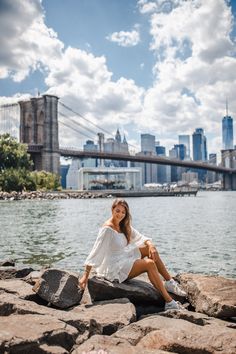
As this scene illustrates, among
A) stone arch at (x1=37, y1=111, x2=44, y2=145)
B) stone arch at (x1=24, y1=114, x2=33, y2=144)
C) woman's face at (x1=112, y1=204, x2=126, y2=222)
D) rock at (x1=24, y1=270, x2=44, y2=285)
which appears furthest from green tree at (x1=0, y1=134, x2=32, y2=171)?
woman's face at (x1=112, y1=204, x2=126, y2=222)

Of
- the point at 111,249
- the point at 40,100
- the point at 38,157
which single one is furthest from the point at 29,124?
the point at 111,249

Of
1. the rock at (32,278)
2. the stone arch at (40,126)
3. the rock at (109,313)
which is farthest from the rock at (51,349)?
the stone arch at (40,126)

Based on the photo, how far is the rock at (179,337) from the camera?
2.70m

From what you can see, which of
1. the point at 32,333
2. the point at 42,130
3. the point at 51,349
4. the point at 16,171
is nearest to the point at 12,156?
the point at 16,171

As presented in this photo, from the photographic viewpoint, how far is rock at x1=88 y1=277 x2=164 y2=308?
4.02 meters

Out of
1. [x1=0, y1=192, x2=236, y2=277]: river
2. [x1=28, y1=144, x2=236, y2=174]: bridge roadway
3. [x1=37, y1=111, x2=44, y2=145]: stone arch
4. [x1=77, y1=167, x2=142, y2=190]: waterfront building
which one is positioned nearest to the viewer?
[x1=0, y1=192, x2=236, y2=277]: river

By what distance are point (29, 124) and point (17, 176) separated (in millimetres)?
23263

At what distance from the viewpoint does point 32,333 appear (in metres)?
2.78

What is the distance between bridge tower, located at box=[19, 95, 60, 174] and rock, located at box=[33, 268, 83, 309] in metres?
53.6

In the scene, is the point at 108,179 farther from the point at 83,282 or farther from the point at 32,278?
the point at 83,282

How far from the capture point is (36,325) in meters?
2.95

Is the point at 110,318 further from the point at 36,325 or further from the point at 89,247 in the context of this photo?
the point at 89,247

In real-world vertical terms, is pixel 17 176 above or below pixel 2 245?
above

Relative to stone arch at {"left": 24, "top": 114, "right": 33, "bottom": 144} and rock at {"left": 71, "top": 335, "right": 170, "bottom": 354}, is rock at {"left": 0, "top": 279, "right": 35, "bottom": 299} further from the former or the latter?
stone arch at {"left": 24, "top": 114, "right": 33, "bottom": 144}
